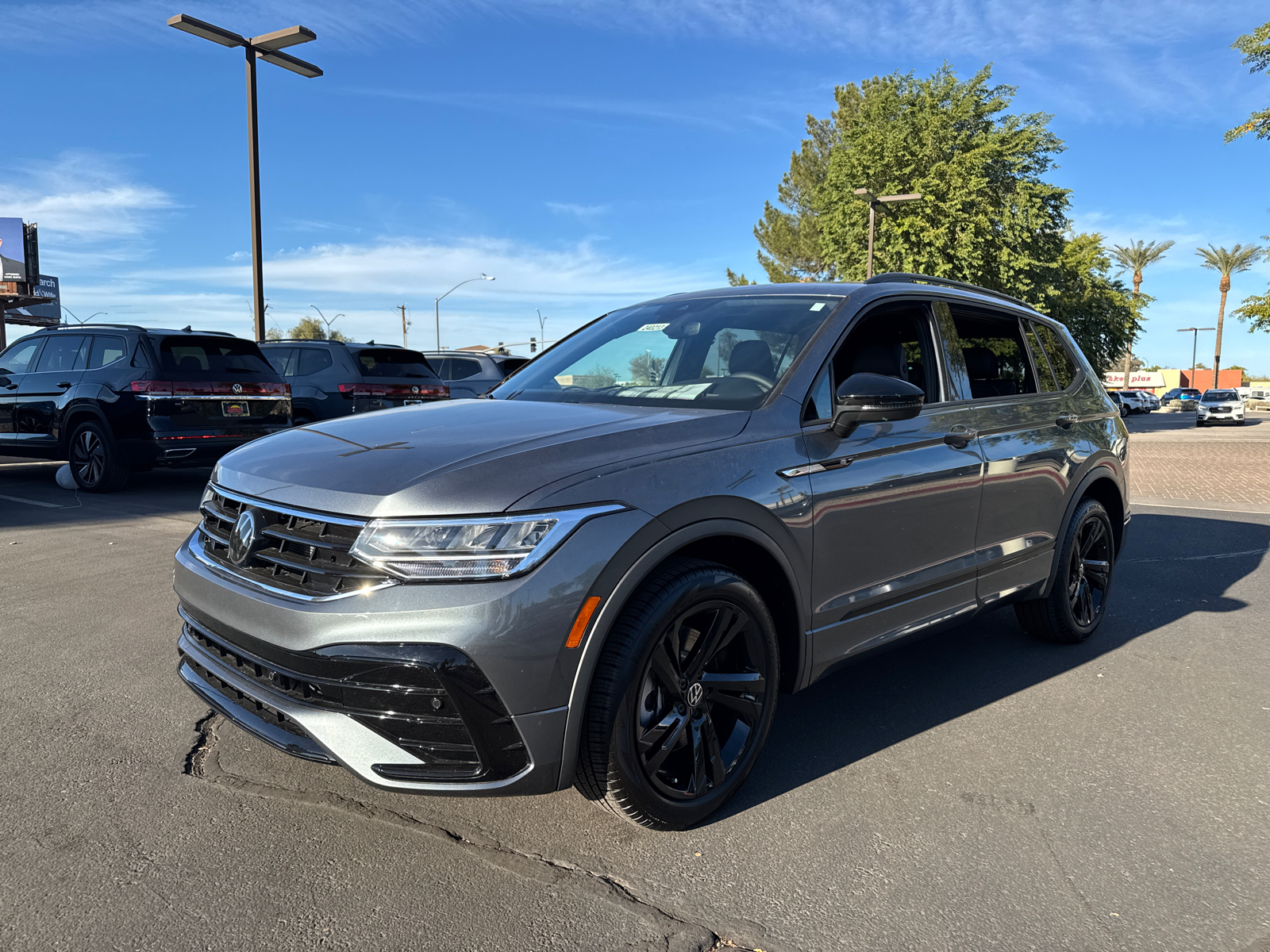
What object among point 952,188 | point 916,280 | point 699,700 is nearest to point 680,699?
point 699,700

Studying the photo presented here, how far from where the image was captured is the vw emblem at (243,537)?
269 cm

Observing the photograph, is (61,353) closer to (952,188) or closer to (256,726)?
(256,726)

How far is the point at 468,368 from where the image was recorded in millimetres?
18078

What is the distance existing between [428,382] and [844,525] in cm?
1178

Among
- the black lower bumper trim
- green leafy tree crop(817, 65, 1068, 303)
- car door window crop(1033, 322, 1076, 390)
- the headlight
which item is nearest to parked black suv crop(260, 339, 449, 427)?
car door window crop(1033, 322, 1076, 390)

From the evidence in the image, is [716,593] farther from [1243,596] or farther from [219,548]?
[1243,596]

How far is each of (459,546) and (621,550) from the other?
0.42m

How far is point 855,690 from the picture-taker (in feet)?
13.6

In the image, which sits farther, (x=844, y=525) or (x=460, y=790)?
(x=844, y=525)

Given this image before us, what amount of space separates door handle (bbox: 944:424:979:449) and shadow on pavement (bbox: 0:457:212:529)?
7.03 meters

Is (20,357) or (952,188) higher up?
(952,188)

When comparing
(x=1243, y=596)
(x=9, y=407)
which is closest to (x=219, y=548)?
(x=1243, y=596)

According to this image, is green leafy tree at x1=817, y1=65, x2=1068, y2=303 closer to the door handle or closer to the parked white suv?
the parked white suv

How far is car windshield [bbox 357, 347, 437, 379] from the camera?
44.9 feet
